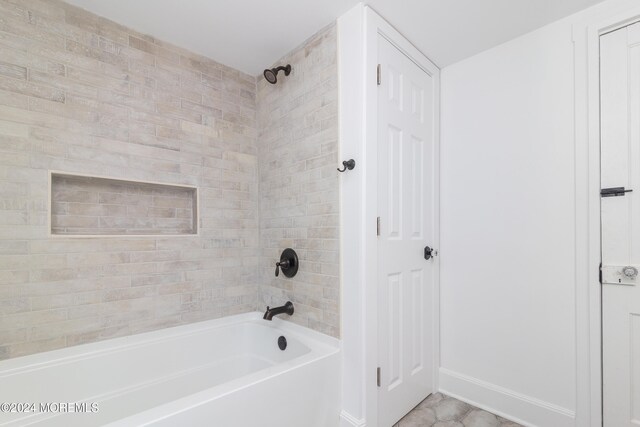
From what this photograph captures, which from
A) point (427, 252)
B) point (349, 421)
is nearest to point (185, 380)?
point (349, 421)

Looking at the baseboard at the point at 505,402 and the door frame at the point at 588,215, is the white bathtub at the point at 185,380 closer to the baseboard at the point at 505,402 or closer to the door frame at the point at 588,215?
the baseboard at the point at 505,402

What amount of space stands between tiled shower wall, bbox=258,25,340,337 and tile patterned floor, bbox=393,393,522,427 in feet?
2.52

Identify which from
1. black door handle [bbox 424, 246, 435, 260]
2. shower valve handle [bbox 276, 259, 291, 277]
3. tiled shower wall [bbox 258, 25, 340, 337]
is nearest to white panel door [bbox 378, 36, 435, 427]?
black door handle [bbox 424, 246, 435, 260]

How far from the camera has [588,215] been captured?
1.61 metres

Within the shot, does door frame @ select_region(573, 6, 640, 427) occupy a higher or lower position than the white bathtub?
higher

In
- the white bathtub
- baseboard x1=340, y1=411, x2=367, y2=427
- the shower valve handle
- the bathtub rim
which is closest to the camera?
the white bathtub

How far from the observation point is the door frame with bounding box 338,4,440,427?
1612 millimetres

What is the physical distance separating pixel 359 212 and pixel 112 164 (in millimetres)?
1449

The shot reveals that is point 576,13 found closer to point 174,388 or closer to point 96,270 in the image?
point 96,270

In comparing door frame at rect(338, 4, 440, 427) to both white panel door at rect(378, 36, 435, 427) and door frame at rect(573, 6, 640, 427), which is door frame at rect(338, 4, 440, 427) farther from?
door frame at rect(573, 6, 640, 427)

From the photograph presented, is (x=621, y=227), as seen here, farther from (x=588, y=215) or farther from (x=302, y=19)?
(x=302, y=19)

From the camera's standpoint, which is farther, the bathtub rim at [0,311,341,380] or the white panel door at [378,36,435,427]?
the white panel door at [378,36,435,427]

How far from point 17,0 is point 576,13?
292 centimetres

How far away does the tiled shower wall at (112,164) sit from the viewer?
1514mm
